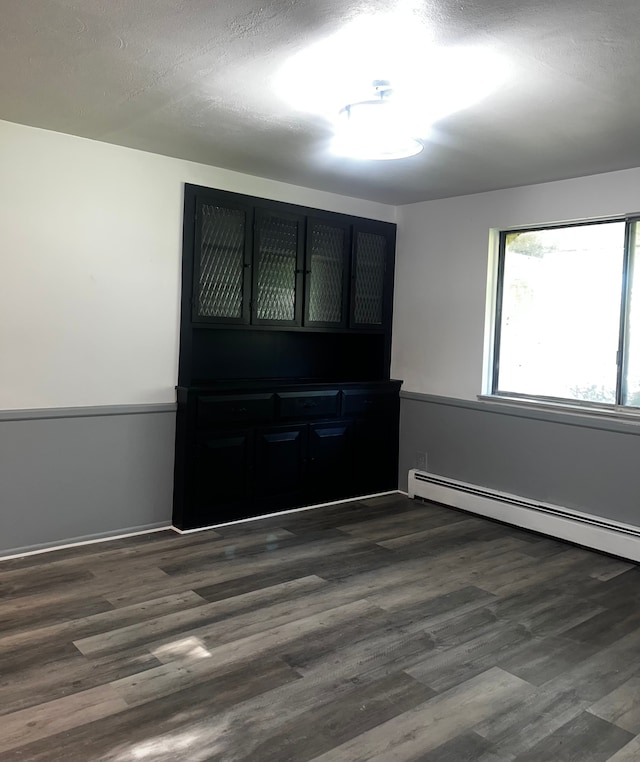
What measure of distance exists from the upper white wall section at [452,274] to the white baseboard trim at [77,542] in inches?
89.8

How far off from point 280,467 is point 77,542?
4.54ft

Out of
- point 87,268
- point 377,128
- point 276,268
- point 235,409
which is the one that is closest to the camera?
point 377,128

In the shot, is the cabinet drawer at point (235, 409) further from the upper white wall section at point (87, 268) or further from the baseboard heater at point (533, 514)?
the baseboard heater at point (533, 514)

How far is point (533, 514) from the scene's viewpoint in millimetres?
4328

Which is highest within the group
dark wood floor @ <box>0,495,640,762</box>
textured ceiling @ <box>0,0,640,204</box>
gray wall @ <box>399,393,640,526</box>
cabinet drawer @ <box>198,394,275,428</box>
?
textured ceiling @ <box>0,0,640,204</box>

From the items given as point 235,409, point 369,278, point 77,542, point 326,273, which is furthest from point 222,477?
point 369,278

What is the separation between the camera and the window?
157 inches

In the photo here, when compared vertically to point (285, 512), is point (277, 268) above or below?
above

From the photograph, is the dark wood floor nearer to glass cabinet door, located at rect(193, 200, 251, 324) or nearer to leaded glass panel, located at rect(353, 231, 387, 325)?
glass cabinet door, located at rect(193, 200, 251, 324)

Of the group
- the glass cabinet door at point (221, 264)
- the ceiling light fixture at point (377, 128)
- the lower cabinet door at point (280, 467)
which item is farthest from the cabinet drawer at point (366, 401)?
the ceiling light fixture at point (377, 128)

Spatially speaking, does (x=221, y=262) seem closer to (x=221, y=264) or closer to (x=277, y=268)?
(x=221, y=264)

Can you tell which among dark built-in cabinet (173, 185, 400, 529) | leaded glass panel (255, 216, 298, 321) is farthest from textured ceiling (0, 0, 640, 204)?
dark built-in cabinet (173, 185, 400, 529)

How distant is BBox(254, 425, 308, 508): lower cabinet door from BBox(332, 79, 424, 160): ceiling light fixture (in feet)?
6.36

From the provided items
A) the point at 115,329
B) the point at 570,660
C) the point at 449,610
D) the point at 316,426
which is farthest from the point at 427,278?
the point at 570,660
